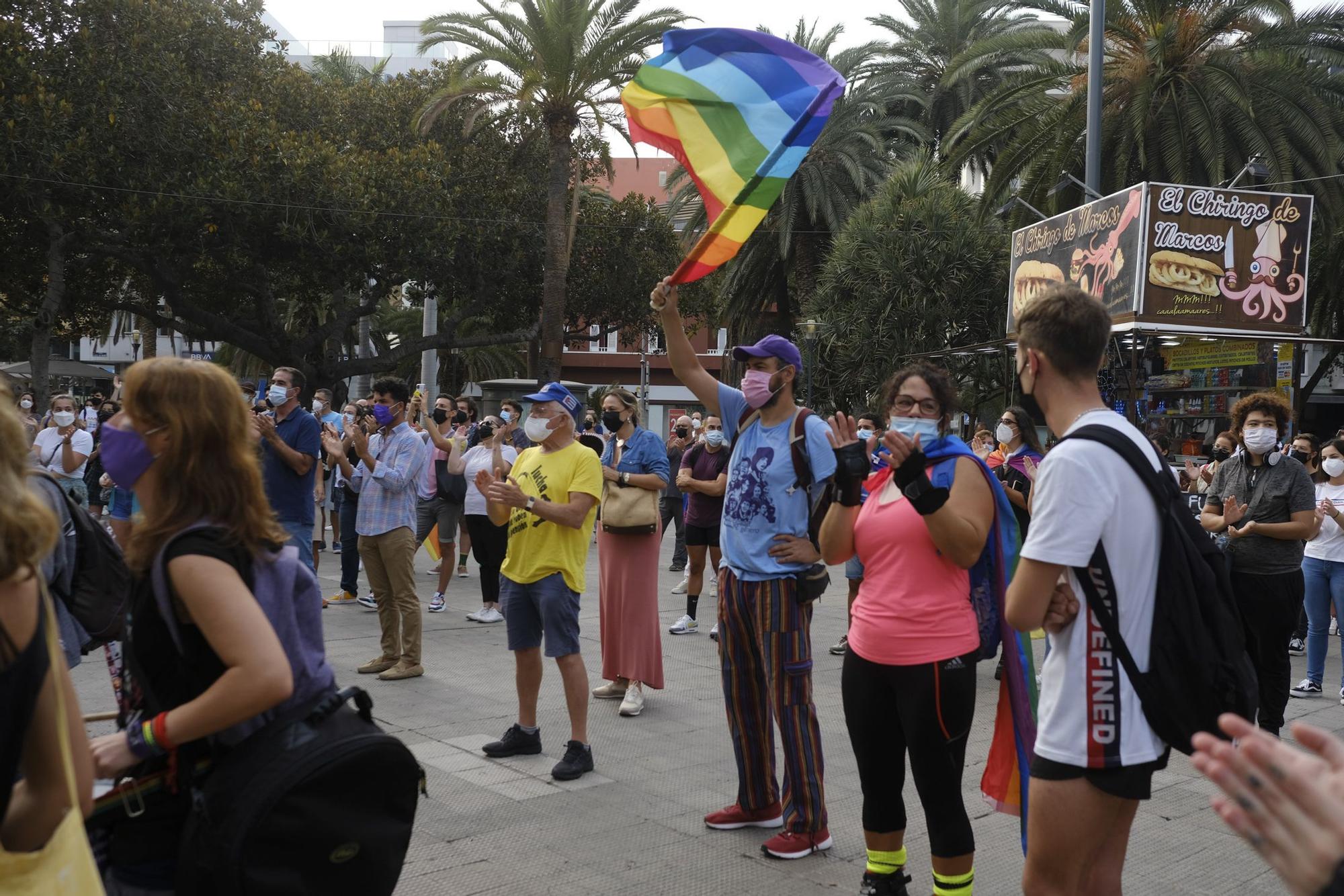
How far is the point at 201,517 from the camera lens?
2.36 m

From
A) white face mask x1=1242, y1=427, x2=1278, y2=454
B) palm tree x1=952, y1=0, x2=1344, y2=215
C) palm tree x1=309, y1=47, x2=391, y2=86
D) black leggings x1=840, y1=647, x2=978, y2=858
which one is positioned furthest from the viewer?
palm tree x1=309, y1=47, x2=391, y2=86

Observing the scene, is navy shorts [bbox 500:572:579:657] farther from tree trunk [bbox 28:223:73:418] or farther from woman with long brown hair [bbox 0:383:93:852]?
tree trunk [bbox 28:223:73:418]

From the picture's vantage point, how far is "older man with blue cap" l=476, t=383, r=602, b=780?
18.5ft

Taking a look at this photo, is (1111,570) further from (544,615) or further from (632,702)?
(632,702)

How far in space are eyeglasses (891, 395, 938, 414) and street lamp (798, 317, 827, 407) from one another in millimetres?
21766

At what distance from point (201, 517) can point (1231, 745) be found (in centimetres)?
191

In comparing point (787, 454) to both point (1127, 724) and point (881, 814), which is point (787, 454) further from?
point (1127, 724)

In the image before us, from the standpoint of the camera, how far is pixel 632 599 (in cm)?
Answer: 705

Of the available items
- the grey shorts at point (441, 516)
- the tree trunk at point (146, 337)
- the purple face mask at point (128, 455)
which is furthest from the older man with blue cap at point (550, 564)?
the tree trunk at point (146, 337)

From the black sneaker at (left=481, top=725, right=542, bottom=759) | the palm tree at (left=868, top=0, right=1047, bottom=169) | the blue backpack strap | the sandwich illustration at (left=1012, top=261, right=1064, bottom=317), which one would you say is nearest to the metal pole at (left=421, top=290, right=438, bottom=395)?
the palm tree at (left=868, top=0, right=1047, bottom=169)

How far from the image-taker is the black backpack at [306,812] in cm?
217

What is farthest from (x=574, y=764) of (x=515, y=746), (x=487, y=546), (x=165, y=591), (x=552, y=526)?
(x=487, y=546)

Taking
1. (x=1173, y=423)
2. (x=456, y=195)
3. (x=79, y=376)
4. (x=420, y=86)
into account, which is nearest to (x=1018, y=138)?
(x=1173, y=423)

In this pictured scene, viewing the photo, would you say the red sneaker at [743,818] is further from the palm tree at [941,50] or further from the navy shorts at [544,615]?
the palm tree at [941,50]
